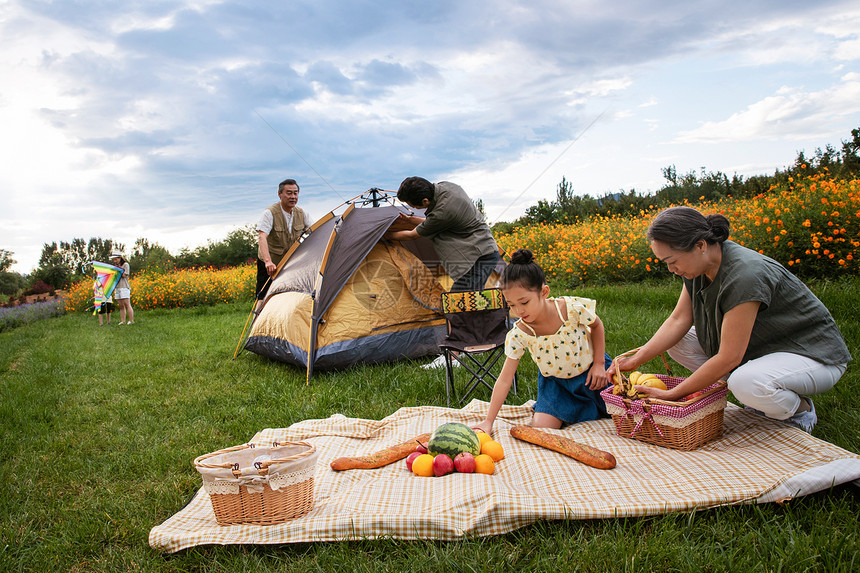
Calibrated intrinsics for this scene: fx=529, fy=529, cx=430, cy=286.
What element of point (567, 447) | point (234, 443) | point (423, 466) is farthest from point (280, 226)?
point (567, 447)

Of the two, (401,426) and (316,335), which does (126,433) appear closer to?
(316,335)

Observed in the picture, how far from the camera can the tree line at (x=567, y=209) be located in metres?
14.1

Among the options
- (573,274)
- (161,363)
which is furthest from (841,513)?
(573,274)

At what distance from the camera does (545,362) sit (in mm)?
3070

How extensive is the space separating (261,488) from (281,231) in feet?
14.1

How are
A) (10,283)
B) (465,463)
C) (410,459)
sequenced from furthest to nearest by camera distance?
(10,283) → (410,459) → (465,463)

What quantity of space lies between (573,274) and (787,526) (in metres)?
7.28

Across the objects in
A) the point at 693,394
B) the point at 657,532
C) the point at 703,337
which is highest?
the point at 703,337

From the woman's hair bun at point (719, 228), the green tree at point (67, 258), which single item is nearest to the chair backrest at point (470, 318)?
the woman's hair bun at point (719, 228)

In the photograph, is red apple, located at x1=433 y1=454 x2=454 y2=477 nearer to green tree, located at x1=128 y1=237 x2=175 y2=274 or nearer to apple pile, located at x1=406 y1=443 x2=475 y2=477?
apple pile, located at x1=406 y1=443 x2=475 y2=477

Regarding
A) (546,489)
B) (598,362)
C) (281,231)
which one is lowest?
(546,489)

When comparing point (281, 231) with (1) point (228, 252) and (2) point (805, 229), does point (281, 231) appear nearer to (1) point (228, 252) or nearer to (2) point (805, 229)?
(2) point (805, 229)

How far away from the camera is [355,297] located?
5184mm

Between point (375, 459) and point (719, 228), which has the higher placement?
point (719, 228)
